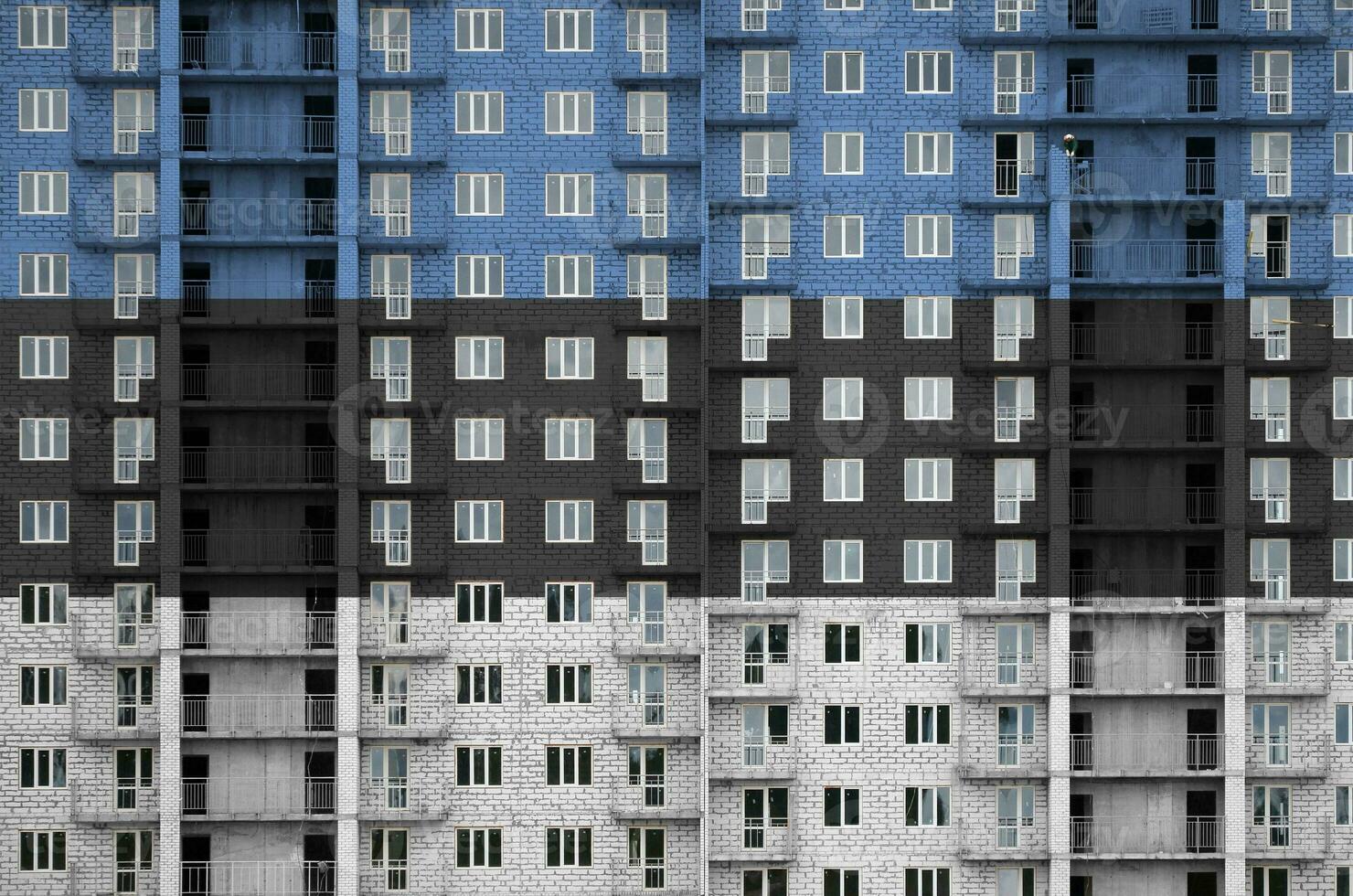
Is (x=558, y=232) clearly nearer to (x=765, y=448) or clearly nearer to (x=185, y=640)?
(x=765, y=448)

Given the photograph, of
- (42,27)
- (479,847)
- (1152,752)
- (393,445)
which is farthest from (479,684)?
(42,27)

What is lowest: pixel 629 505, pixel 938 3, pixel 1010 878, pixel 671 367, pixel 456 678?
pixel 1010 878

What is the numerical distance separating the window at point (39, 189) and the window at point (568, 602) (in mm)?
22400

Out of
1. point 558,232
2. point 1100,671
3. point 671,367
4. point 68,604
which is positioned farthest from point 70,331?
point 1100,671

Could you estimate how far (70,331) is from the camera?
60.7 m

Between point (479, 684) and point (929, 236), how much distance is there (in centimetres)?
2287

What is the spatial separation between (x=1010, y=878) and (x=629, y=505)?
19.1 m

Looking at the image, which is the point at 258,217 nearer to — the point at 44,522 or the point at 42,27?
the point at 42,27

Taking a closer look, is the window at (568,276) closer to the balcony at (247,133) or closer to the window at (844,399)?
the balcony at (247,133)

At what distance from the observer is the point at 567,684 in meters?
60.3

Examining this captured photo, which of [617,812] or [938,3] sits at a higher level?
[938,3]

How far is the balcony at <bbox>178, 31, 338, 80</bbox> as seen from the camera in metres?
60.5

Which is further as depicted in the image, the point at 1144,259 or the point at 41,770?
the point at 1144,259

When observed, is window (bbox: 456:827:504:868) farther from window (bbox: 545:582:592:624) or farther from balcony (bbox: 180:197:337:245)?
balcony (bbox: 180:197:337:245)
